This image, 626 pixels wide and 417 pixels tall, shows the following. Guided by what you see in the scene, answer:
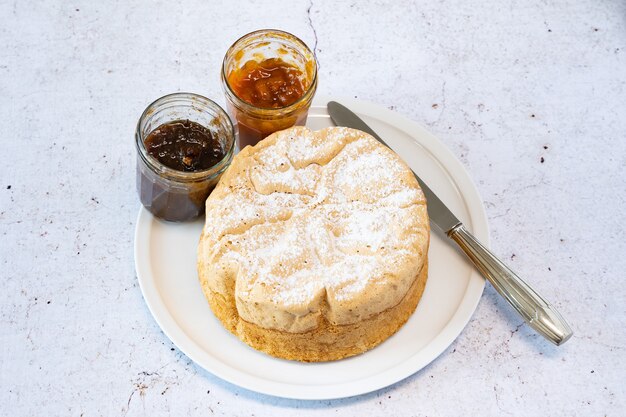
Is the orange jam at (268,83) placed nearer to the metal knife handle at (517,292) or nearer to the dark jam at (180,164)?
the dark jam at (180,164)

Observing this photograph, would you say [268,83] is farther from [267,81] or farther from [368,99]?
[368,99]

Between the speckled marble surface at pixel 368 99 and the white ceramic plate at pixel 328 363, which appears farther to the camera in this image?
the speckled marble surface at pixel 368 99

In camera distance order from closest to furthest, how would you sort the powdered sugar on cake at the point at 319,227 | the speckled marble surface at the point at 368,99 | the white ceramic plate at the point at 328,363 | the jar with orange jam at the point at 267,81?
the powdered sugar on cake at the point at 319,227
the white ceramic plate at the point at 328,363
the speckled marble surface at the point at 368,99
the jar with orange jam at the point at 267,81

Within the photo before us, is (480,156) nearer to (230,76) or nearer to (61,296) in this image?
(230,76)

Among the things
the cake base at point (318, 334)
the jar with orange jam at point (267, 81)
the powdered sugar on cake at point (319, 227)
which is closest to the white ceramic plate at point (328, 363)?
the cake base at point (318, 334)

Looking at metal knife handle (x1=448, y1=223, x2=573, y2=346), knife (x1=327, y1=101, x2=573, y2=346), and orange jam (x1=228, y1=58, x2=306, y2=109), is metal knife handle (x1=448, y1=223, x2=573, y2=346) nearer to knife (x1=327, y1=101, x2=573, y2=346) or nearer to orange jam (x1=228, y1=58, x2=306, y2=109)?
knife (x1=327, y1=101, x2=573, y2=346)

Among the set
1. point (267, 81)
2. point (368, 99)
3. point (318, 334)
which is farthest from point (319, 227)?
point (368, 99)

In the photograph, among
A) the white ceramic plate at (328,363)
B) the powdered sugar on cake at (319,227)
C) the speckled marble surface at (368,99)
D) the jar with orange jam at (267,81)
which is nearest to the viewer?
the powdered sugar on cake at (319,227)
